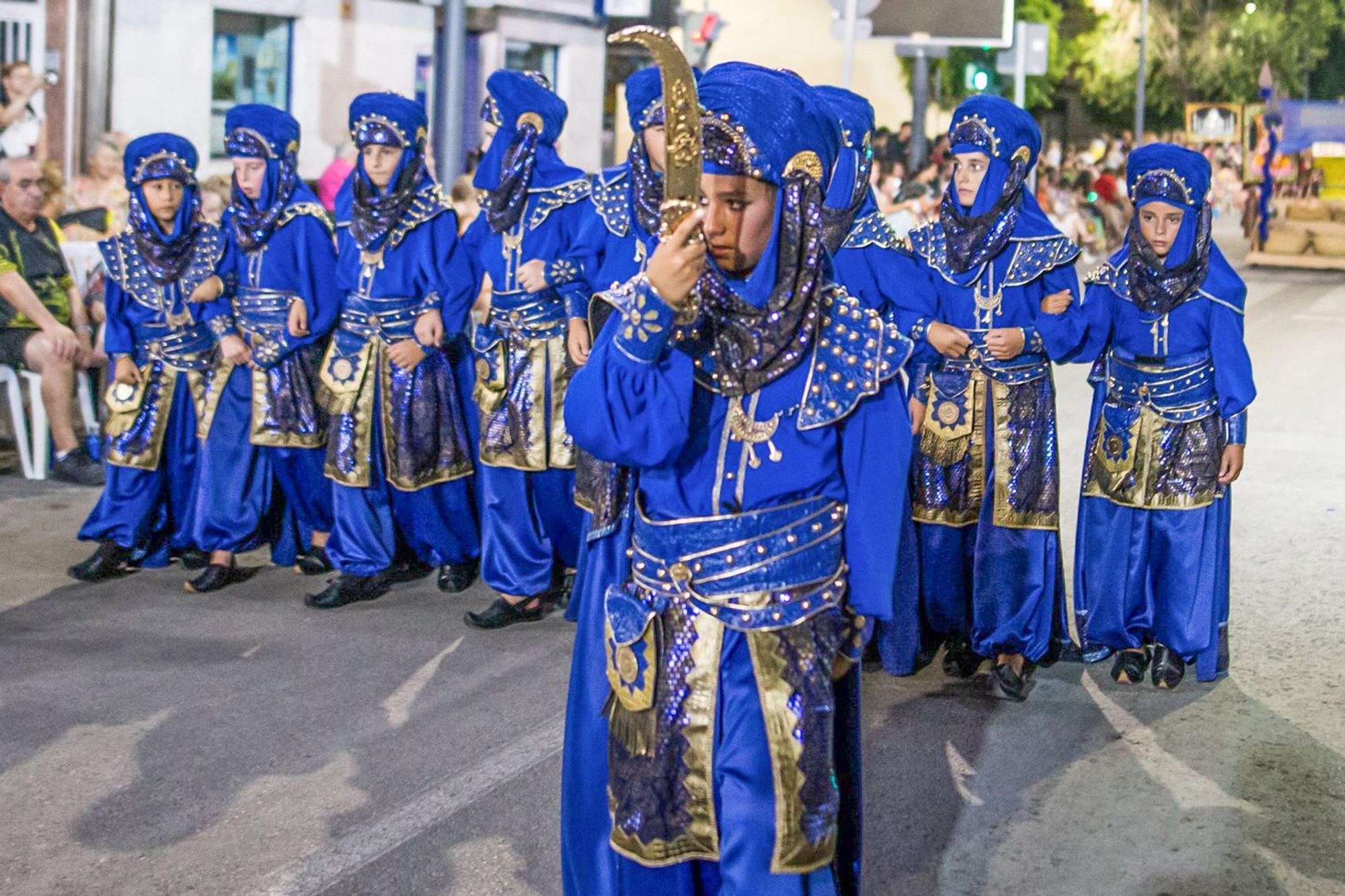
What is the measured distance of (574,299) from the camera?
7.03 metres

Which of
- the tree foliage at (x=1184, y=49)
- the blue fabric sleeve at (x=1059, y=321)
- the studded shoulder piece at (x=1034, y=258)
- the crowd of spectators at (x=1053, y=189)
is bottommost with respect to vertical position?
the blue fabric sleeve at (x=1059, y=321)


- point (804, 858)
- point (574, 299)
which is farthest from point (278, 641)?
point (804, 858)

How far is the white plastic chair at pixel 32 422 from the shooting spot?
9.75 meters

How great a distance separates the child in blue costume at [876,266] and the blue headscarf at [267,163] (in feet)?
8.35

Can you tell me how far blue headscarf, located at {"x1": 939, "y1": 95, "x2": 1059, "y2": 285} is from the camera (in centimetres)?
601

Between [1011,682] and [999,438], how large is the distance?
0.86 m

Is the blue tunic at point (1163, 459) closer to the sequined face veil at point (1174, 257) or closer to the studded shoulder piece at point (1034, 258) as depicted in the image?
the sequined face veil at point (1174, 257)

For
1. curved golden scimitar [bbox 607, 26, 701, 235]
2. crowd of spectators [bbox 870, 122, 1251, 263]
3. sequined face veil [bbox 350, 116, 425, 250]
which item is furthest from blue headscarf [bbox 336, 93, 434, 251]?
crowd of spectators [bbox 870, 122, 1251, 263]

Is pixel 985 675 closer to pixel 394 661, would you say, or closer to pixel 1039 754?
pixel 1039 754

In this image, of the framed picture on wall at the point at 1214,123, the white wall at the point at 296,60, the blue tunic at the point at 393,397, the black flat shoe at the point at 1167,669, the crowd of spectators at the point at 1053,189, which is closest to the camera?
the black flat shoe at the point at 1167,669

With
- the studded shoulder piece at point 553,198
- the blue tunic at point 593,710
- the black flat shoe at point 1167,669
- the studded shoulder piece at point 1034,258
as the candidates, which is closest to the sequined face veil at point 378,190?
the studded shoulder piece at point 553,198

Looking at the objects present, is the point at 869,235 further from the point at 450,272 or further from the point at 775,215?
the point at 775,215

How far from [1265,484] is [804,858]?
7572 mm

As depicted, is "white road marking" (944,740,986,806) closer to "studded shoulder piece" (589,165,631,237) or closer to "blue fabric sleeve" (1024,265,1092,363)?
"blue fabric sleeve" (1024,265,1092,363)
